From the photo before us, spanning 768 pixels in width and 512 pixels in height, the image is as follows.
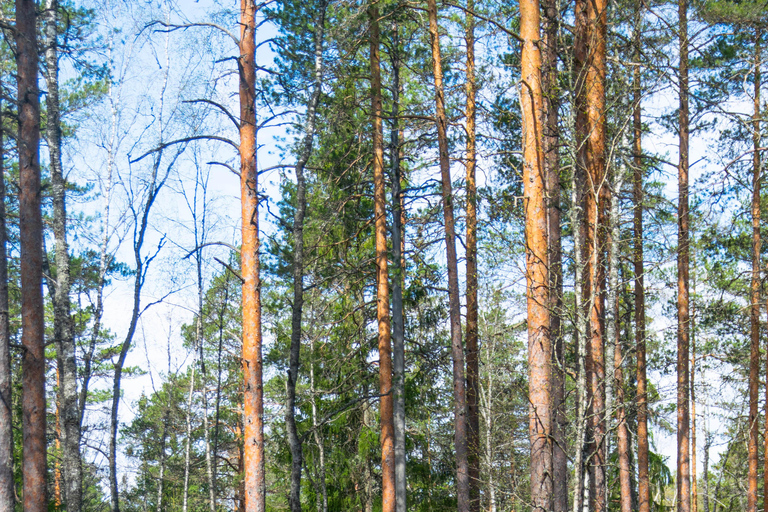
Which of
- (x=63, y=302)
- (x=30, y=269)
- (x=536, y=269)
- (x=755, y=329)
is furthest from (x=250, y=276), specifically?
(x=755, y=329)

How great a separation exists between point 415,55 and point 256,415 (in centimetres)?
837

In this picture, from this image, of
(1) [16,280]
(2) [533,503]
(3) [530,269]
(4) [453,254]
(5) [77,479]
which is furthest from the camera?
(1) [16,280]

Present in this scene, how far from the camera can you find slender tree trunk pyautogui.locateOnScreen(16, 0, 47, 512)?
7352 millimetres

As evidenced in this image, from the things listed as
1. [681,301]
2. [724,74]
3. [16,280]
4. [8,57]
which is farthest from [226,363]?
[724,74]

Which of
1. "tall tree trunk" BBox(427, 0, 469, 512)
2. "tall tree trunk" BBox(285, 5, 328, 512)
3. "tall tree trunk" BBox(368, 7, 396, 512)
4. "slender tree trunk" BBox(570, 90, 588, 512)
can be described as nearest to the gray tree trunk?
"tall tree trunk" BBox(368, 7, 396, 512)

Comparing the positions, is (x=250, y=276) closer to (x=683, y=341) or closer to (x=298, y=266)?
(x=298, y=266)

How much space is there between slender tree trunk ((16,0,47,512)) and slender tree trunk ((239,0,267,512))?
2399 mm

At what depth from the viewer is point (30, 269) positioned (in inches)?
304

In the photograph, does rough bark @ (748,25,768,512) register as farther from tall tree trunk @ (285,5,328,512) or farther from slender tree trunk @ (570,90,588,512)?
tall tree trunk @ (285,5,328,512)

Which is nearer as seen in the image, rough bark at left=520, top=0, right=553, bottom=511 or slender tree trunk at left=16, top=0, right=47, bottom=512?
rough bark at left=520, top=0, right=553, bottom=511

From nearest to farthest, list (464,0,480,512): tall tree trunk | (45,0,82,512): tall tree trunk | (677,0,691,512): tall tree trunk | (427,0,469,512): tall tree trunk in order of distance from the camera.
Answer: (45,0,82,512): tall tree trunk, (427,0,469,512): tall tree trunk, (464,0,480,512): tall tree trunk, (677,0,691,512): tall tree trunk

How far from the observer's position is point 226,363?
76.3 ft

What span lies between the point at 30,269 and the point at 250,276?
2634 millimetres

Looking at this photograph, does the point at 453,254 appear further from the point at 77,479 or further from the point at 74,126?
the point at 74,126
